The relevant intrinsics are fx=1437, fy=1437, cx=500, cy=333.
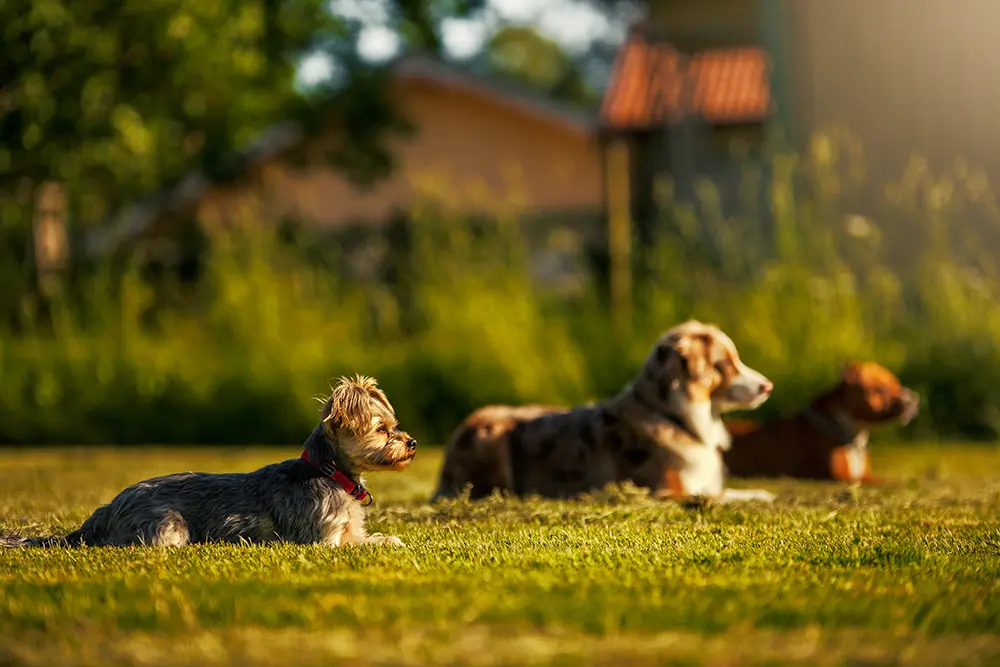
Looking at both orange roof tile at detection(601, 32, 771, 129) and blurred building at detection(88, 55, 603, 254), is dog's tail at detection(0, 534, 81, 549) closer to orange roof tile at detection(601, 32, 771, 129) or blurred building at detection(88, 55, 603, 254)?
orange roof tile at detection(601, 32, 771, 129)

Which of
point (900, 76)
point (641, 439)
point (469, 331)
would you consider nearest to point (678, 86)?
point (900, 76)

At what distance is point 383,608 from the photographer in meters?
4.69

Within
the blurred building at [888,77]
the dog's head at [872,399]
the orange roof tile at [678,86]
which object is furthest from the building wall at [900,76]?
the dog's head at [872,399]

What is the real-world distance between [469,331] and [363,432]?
802cm

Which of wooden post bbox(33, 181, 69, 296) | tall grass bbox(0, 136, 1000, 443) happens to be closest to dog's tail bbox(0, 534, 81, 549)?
tall grass bbox(0, 136, 1000, 443)

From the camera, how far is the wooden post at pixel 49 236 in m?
17.2

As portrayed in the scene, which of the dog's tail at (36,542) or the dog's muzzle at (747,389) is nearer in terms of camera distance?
the dog's tail at (36,542)

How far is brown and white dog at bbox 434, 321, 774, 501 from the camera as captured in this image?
330 inches

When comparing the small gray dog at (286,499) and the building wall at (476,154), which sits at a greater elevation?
the building wall at (476,154)

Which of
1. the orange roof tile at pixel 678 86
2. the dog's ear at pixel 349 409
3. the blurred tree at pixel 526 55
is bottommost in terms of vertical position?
the dog's ear at pixel 349 409

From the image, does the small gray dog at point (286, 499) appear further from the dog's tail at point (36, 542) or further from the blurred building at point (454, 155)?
the blurred building at point (454, 155)

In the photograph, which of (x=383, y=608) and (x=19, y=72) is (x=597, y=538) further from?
(x=19, y=72)

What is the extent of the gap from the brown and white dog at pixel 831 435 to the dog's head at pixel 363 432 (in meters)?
4.60

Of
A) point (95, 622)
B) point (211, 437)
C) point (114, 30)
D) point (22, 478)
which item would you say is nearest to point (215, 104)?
point (114, 30)
